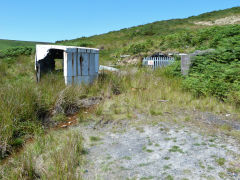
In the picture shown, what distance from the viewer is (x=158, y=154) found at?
2.78 m

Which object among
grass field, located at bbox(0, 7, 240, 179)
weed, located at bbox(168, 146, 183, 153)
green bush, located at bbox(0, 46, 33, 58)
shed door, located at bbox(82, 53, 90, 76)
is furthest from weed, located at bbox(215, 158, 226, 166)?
green bush, located at bbox(0, 46, 33, 58)

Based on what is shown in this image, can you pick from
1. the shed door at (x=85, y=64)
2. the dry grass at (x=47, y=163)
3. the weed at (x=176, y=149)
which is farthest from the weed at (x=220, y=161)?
the shed door at (x=85, y=64)

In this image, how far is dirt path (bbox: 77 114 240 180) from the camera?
7.68 feet

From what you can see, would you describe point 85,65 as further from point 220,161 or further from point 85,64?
point 220,161

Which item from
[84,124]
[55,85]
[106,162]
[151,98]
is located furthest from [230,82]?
[55,85]

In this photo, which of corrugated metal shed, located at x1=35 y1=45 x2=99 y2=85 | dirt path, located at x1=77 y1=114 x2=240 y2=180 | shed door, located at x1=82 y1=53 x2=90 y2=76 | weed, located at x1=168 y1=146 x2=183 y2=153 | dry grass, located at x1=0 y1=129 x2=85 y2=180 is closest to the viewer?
dry grass, located at x1=0 y1=129 x2=85 y2=180

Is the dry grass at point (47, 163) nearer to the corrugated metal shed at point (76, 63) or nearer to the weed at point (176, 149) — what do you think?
the weed at point (176, 149)

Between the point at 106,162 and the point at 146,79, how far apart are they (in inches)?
187

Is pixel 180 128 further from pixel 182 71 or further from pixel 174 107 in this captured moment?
pixel 182 71

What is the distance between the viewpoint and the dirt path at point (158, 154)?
92.1 inches

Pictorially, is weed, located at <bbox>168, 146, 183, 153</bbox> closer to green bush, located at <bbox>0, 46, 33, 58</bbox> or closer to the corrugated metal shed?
the corrugated metal shed

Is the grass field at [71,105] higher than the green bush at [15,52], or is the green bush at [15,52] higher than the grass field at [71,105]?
the green bush at [15,52]

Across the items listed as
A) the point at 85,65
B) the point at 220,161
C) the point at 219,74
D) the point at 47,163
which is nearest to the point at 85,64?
the point at 85,65

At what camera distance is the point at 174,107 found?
4.95m
